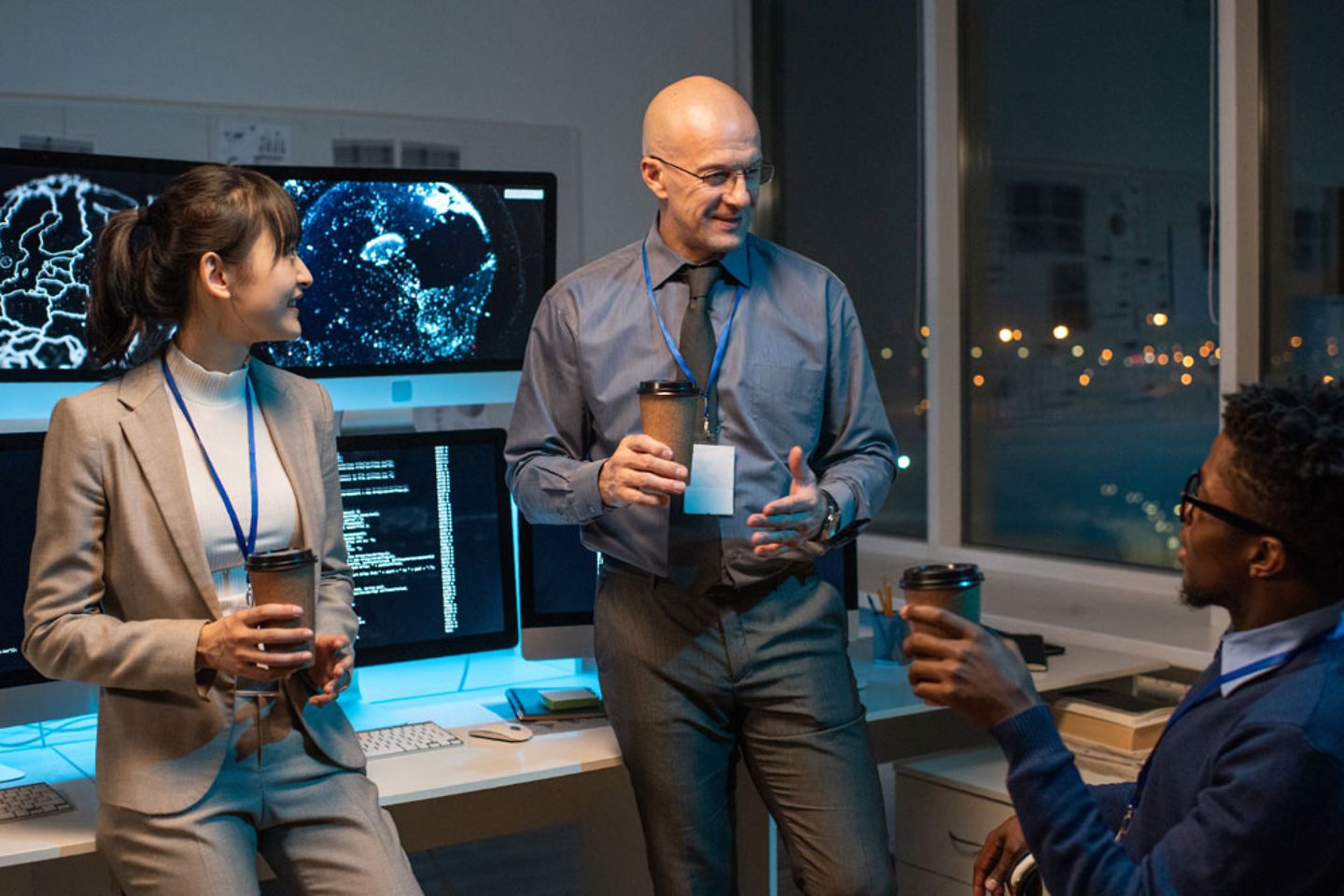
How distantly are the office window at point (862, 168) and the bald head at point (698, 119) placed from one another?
2020 mm

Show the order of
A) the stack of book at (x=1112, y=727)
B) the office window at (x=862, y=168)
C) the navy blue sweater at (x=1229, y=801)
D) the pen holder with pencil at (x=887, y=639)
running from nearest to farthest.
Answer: the navy blue sweater at (x=1229, y=801) < the stack of book at (x=1112, y=727) < the pen holder with pencil at (x=887, y=639) < the office window at (x=862, y=168)

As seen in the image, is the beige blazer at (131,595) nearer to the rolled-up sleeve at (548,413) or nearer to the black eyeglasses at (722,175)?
the rolled-up sleeve at (548,413)

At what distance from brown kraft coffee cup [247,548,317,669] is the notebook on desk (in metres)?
0.91

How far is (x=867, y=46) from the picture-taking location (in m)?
4.46

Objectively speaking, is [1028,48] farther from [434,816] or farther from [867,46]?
[434,816]

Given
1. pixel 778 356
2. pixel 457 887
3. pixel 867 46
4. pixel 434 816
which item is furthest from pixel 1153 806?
pixel 867 46

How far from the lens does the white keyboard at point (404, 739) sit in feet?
7.91

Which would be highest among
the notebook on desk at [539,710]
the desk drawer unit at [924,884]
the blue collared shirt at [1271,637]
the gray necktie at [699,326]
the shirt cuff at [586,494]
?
the gray necktie at [699,326]

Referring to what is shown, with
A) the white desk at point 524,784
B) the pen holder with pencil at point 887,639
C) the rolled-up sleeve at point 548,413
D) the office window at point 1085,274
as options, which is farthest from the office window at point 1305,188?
the rolled-up sleeve at point 548,413

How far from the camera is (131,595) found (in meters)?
1.91

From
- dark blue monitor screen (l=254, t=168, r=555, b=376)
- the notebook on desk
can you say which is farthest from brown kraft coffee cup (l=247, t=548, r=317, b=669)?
dark blue monitor screen (l=254, t=168, r=555, b=376)

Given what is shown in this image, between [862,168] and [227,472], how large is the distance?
9.75 ft

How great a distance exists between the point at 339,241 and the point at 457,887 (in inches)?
68.7

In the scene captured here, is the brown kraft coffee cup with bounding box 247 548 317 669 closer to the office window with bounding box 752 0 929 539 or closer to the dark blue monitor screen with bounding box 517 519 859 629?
the dark blue monitor screen with bounding box 517 519 859 629
